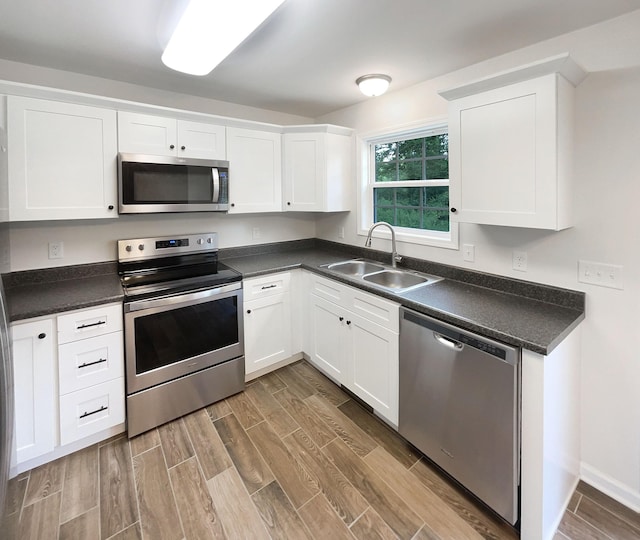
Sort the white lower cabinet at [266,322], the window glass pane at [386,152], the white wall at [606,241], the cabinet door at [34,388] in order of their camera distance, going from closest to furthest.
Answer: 1. the white wall at [606,241]
2. the cabinet door at [34,388]
3. the white lower cabinet at [266,322]
4. the window glass pane at [386,152]

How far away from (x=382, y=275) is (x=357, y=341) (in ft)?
2.01

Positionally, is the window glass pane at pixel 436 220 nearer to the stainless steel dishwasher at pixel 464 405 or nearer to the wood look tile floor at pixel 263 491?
the stainless steel dishwasher at pixel 464 405

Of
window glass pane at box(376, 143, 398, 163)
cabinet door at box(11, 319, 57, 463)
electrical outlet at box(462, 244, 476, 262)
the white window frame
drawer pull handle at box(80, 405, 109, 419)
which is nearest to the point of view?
cabinet door at box(11, 319, 57, 463)

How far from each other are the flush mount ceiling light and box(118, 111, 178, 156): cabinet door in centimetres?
136

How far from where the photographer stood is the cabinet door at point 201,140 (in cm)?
246

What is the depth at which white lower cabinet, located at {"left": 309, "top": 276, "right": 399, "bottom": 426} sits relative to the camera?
205cm

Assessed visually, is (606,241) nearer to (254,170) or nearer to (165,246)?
(254,170)

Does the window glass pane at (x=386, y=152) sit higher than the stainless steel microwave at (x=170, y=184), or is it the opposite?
the window glass pane at (x=386, y=152)

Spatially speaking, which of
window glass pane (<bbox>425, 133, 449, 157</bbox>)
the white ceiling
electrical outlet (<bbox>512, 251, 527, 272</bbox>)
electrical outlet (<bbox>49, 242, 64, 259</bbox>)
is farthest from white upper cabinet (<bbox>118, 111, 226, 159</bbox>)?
electrical outlet (<bbox>512, 251, 527, 272</bbox>)

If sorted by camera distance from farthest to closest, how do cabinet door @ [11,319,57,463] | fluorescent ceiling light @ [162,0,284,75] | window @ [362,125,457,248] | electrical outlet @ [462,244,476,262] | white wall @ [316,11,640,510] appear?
window @ [362,125,457,248]
electrical outlet @ [462,244,476,262]
cabinet door @ [11,319,57,463]
white wall @ [316,11,640,510]
fluorescent ceiling light @ [162,0,284,75]

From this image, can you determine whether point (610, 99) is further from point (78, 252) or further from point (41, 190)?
point (78, 252)

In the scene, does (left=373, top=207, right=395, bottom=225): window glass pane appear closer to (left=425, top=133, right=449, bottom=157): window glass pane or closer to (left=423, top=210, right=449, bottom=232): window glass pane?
(left=423, top=210, right=449, bottom=232): window glass pane

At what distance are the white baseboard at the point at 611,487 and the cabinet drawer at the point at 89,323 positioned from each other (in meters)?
2.72

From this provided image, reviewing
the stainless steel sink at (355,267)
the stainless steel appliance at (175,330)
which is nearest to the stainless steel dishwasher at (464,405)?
the stainless steel sink at (355,267)
